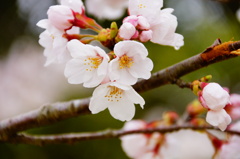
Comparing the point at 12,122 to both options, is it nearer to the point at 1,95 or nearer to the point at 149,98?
the point at 149,98

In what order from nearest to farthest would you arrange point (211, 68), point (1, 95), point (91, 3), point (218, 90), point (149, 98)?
point (218, 90) < point (91, 3) < point (211, 68) < point (149, 98) < point (1, 95)

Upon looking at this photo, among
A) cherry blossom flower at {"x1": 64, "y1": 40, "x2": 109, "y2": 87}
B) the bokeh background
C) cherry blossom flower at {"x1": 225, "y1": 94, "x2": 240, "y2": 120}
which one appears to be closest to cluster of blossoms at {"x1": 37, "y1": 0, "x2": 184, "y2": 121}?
cherry blossom flower at {"x1": 64, "y1": 40, "x2": 109, "y2": 87}

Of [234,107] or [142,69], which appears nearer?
[142,69]

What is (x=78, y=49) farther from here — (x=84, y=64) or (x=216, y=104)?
(x=216, y=104)

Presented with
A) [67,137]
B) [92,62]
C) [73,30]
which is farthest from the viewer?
[67,137]

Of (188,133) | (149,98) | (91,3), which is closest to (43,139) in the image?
(91,3)

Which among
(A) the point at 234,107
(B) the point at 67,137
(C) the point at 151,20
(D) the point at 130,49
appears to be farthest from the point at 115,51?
(A) the point at 234,107

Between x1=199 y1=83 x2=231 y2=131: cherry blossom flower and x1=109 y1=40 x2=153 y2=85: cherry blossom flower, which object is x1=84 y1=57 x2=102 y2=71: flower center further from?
x1=199 y1=83 x2=231 y2=131: cherry blossom flower

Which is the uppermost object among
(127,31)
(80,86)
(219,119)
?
(127,31)
